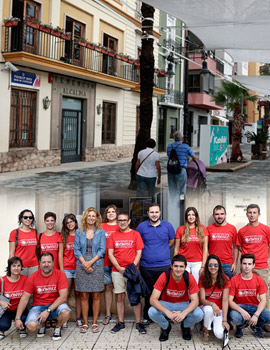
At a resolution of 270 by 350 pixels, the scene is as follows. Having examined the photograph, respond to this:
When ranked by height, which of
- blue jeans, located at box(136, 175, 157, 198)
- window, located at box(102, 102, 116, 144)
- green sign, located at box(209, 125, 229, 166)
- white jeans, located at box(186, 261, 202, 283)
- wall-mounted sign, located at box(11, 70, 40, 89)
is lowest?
white jeans, located at box(186, 261, 202, 283)

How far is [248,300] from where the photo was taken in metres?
4.86

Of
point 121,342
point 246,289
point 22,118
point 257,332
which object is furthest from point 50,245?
point 22,118

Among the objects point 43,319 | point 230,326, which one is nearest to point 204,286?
point 230,326

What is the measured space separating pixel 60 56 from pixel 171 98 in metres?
15.5

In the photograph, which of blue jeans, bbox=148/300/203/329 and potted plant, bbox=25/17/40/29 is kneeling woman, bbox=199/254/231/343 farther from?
potted plant, bbox=25/17/40/29

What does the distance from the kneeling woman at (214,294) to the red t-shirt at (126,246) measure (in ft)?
2.80

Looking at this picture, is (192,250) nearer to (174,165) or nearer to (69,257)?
(69,257)

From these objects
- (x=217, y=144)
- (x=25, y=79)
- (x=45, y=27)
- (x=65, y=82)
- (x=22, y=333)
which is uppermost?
(x=45, y=27)

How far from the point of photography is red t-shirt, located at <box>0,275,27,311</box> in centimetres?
490

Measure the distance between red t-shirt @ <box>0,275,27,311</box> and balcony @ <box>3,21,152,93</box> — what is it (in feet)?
41.3

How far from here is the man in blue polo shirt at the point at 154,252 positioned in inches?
203

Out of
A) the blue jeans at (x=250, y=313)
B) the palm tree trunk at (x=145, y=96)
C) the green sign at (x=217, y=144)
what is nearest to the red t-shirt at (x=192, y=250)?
the blue jeans at (x=250, y=313)

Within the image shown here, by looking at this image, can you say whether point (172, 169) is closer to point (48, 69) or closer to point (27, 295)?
point (27, 295)

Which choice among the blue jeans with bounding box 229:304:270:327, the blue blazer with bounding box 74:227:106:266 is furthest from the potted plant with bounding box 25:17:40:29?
the blue jeans with bounding box 229:304:270:327
